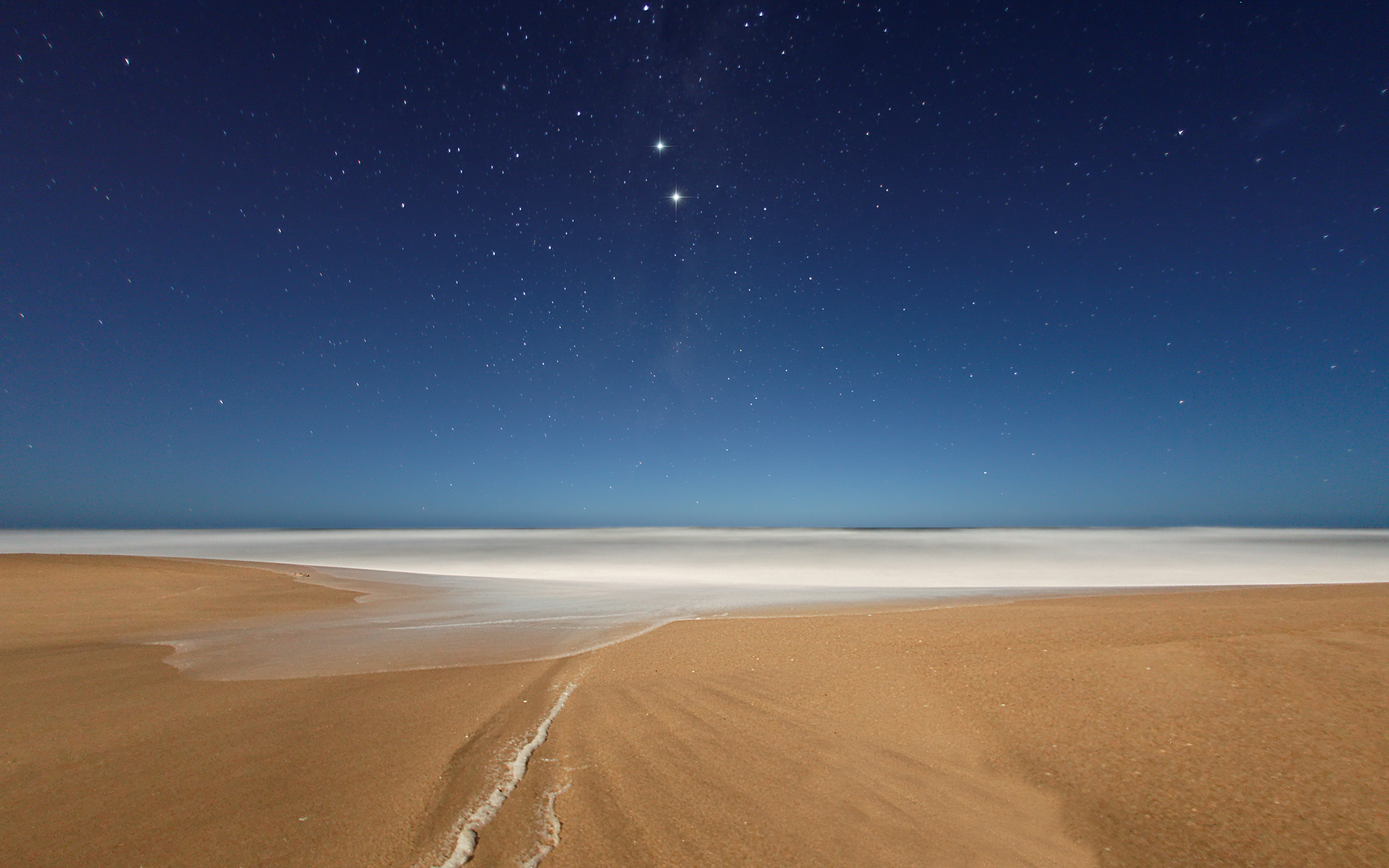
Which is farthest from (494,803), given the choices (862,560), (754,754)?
(862,560)

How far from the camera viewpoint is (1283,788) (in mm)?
3381

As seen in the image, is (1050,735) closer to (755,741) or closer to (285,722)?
(755,741)

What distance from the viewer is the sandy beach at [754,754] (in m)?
2.92

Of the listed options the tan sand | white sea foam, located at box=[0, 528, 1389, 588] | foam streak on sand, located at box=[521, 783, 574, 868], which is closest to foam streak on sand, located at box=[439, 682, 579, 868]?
foam streak on sand, located at box=[521, 783, 574, 868]

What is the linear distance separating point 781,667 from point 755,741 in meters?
1.89

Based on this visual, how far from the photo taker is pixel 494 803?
3285 millimetres

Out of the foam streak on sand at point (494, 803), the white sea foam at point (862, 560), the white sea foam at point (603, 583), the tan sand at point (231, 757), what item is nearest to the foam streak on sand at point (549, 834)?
the foam streak on sand at point (494, 803)

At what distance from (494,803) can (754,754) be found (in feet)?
5.58

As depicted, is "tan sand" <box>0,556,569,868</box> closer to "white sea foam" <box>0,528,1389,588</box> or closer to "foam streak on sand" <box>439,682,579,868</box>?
"foam streak on sand" <box>439,682,579,868</box>

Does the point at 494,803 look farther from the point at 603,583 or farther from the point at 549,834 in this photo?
the point at 603,583

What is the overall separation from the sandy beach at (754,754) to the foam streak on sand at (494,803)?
0.15ft

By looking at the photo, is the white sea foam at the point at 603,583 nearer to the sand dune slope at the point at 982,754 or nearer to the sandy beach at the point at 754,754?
the sandy beach at the point at 754,754

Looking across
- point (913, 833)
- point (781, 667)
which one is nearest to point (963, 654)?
point (781, 667)

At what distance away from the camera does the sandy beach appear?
115 inches
